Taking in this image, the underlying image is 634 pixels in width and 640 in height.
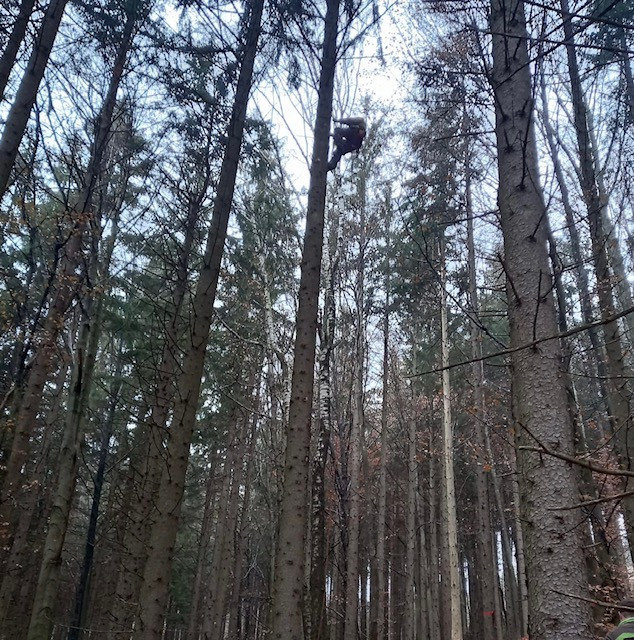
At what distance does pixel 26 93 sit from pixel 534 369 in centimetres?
510

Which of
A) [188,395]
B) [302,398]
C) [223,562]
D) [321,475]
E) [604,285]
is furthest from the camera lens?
[223,562]

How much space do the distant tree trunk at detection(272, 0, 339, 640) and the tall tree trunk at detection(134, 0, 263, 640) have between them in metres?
0.98

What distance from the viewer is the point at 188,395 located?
4.88 m

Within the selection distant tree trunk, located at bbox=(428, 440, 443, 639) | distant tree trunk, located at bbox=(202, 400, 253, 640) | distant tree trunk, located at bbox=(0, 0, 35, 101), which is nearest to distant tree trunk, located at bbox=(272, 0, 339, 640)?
distant tree trunk, located at bbox=(0, 0, 35, 101)

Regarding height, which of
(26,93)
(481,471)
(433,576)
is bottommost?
(433,576)

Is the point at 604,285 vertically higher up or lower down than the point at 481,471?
higher up

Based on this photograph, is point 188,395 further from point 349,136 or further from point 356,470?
point 356,470

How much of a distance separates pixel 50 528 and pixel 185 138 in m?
5.77

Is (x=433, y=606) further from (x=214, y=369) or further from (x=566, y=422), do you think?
(x=566, y=422)

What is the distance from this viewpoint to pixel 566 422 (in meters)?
2.55

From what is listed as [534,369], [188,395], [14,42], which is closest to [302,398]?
[188,395]

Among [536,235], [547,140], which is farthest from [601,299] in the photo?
[536,235]

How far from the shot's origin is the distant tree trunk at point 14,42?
15.0 feet

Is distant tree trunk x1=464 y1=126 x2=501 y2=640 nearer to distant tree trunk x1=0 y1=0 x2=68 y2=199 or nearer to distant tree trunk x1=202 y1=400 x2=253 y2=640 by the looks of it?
distant tree trunk x1=202 y1=400 x2=253 y2=640
